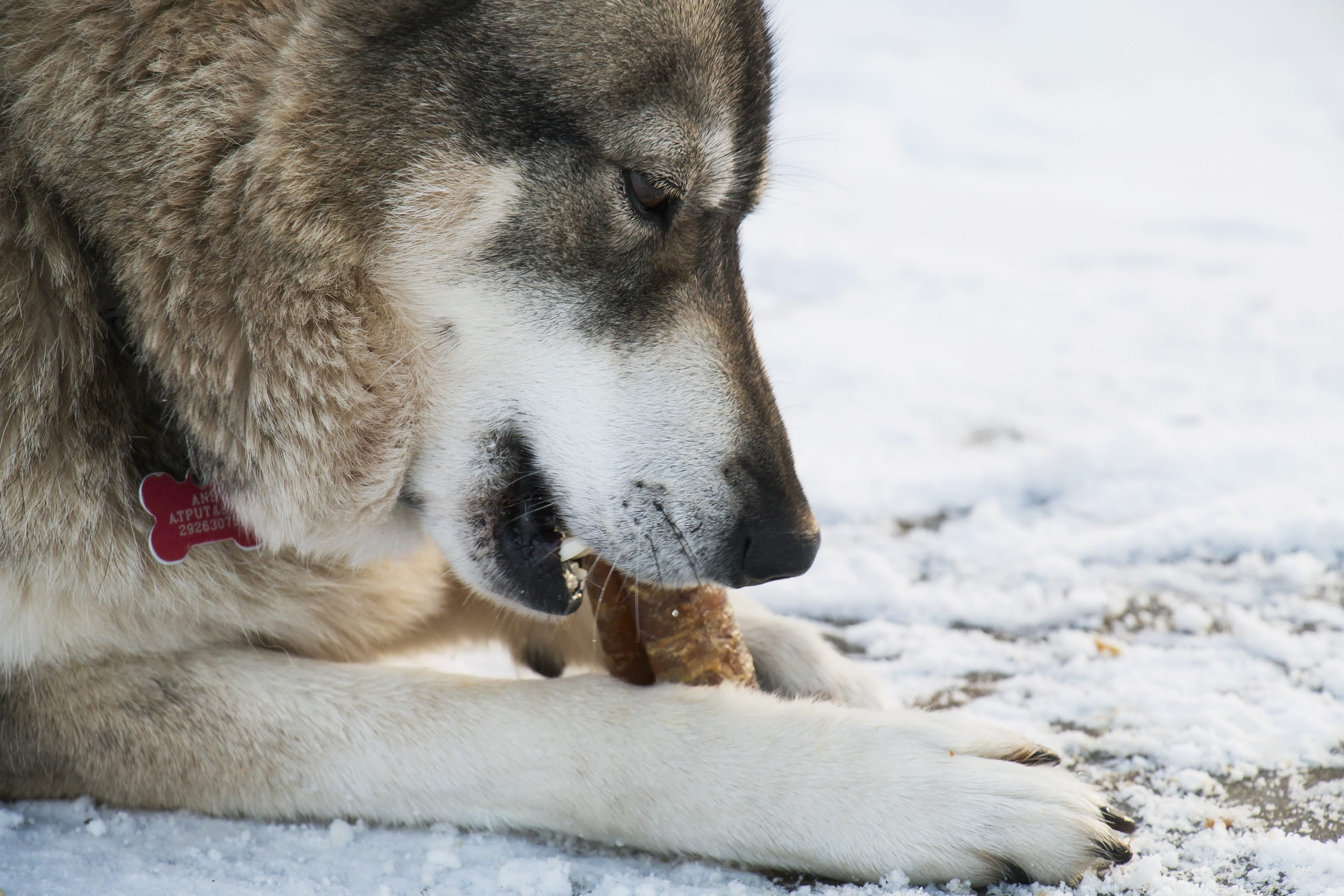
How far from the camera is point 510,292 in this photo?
181cm

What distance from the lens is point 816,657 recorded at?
7.16ft

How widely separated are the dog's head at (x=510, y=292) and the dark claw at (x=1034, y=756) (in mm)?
459

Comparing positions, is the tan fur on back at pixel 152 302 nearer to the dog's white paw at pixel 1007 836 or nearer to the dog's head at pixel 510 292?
the dog's head at pixel 510 292

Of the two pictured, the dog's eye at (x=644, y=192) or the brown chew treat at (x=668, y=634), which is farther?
the brown chew treat at (x=668, y=634)

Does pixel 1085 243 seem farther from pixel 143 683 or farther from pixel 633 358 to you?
pixel 143 683

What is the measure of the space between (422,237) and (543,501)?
0.47 meters

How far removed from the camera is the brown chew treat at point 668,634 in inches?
76.0

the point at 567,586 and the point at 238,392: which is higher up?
the point at 238,392

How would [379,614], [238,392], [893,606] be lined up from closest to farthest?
[238,392]
[379,614]
[893,606]

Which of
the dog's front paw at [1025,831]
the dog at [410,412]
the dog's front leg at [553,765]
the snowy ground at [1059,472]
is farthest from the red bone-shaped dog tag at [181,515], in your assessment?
the dog's front paw at [1025,831]

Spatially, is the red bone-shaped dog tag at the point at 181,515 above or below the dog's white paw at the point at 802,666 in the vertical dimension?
above

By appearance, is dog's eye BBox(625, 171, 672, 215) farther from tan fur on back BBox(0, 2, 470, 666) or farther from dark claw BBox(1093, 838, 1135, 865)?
dark claw BBox(1093, 838, 1135, 865)

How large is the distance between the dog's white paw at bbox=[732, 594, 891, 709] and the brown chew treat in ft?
0.44

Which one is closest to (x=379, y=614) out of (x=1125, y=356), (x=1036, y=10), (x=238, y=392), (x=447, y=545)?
(x=447, y=545)
